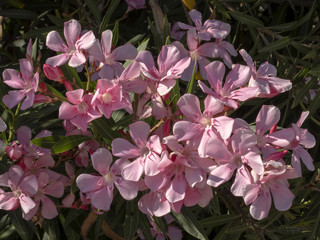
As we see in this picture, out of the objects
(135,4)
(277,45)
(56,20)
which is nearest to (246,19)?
(277,45)

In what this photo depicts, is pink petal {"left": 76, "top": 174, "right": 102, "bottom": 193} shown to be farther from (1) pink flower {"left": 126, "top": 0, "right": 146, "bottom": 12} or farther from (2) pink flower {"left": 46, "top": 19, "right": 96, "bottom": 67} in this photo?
(1) pink flower {"left": 126, "top": 0, "right": 146, "bottom": 12}

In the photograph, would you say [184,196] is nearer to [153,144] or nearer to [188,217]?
[153,144]

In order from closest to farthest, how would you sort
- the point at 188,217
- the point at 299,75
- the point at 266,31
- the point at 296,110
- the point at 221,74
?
the point at 221,74, the point at 188,217, the point at 299,75, the point at 266,31, the point at 296,110

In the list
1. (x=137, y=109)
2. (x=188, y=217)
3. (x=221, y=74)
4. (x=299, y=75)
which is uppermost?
(x=221, y=74)

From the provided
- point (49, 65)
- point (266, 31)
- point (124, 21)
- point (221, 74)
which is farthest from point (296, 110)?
point (49, 65)

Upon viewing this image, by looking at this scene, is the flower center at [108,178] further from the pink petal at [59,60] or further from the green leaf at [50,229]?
the green leaf at [50,229]

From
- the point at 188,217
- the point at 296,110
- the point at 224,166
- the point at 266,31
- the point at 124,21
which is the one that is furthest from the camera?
the point at 124,21
